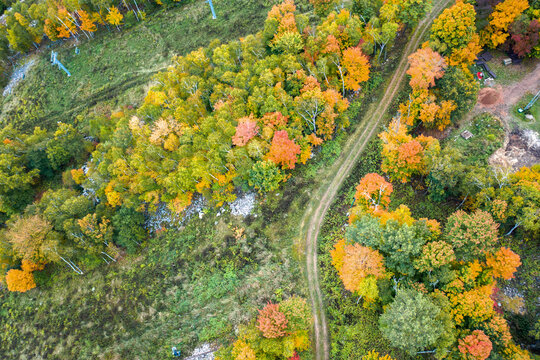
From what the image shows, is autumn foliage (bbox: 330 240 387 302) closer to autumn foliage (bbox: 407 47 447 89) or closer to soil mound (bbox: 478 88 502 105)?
autumn foliage (bbox: 407 47 447 89)

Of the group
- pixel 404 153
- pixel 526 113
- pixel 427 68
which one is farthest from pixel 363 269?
pixel 526 113

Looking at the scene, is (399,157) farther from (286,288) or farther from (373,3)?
(373,3)

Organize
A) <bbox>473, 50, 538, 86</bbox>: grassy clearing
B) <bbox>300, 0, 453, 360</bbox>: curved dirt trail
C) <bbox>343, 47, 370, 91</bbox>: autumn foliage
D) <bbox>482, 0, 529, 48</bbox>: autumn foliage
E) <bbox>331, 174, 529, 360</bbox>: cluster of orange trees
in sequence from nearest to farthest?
<bbox>331, 174, 529, 360</bbox>: cluster of orange trees
<bbox>300, 0, 453, 360</bbox>: curved dirt trail
<bbox>482, 0, 529, 48</bbox>: autumn foliage
<bbox>343, 47, 370, 91</bbox>: autumn foliage
<bbox>473, 50, 538, 86</bbox>: grassy clearing

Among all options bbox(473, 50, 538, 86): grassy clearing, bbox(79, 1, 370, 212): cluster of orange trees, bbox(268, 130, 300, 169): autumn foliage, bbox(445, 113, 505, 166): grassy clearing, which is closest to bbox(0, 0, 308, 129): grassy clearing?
bbox(79, 1, 370, 212): cluster of orange trees

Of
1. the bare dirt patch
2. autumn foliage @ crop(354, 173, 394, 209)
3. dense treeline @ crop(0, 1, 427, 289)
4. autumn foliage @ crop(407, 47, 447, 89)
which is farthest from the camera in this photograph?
dense treeline @ crop(0, 1, 427, 289)

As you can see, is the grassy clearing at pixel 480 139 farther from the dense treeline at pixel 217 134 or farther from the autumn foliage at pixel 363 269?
the autumn foliage at pixel 363 269

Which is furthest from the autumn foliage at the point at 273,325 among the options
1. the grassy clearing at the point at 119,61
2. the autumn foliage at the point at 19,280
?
the grassy clearing at the point at 119,61

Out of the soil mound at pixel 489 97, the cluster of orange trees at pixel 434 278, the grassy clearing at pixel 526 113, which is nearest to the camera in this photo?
the cluster of orange trees at pixel 434 278

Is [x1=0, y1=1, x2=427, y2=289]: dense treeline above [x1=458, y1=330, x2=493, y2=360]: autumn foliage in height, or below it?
above
